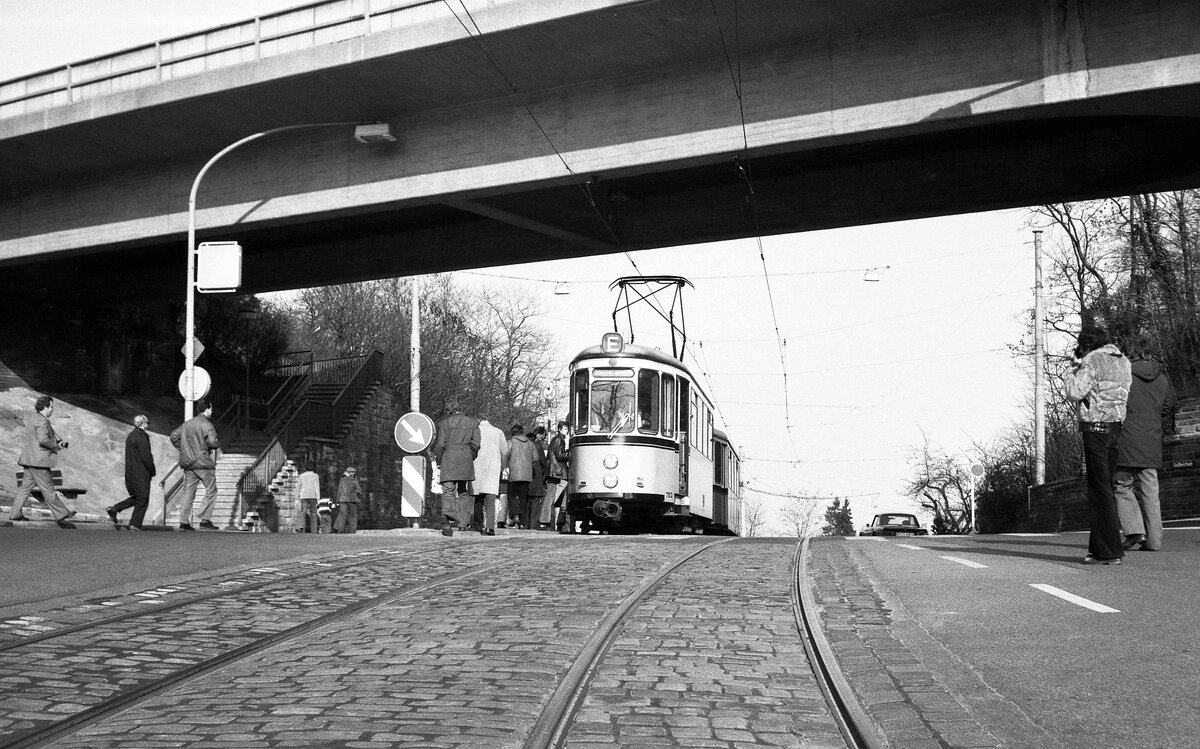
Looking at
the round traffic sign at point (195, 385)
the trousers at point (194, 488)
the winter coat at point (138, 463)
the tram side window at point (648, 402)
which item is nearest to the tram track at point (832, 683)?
the trousers at point (194, 488)

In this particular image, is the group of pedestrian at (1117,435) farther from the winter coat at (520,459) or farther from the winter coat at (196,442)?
the winter coat at (520,459)

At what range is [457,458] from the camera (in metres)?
18.7

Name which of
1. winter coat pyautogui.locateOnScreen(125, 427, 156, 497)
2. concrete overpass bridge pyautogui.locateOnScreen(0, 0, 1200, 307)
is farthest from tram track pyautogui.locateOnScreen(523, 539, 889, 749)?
concrete overpass bridge pyautogui.locateOnScreen(0, 0, 1200, 307)

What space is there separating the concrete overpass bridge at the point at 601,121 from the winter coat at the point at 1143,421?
8.15m

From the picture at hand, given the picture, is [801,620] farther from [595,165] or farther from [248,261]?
[248,261]

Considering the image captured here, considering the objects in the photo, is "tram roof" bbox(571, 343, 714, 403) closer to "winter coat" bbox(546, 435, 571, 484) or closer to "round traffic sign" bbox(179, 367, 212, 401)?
"winter coat" bbox(546, 435, 571, 484)

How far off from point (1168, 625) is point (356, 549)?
8.90m

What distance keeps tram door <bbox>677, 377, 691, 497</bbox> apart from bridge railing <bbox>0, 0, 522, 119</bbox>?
25.8 feet

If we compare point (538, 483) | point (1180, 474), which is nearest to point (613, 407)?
point (538, 483)

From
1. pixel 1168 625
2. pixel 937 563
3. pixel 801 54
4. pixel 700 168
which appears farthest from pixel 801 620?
pixel 700 168

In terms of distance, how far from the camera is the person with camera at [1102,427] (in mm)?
10773

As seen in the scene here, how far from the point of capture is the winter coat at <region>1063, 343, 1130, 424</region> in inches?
431

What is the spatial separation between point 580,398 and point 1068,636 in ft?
56.2

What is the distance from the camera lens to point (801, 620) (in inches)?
324
